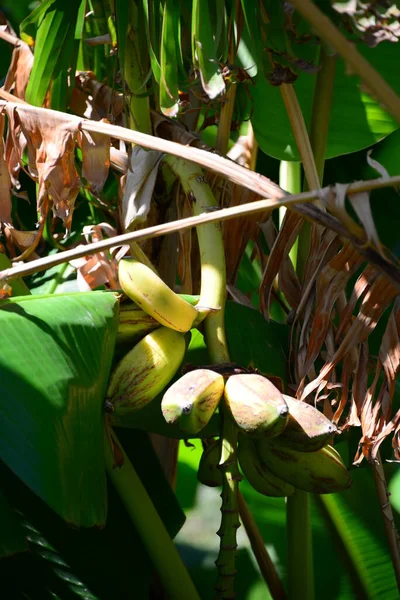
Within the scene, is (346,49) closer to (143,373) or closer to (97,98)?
(143,373)

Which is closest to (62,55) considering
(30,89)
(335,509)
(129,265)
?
(30,89)

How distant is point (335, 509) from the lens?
111cm

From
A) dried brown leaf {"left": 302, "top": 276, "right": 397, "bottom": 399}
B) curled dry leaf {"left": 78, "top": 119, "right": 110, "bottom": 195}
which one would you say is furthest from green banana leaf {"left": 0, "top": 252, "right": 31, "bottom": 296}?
dried brown leaf {"left": 302, "top": 276, "right": 397, "bottom": 399}

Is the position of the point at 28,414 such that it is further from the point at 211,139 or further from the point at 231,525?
the point at 211,139

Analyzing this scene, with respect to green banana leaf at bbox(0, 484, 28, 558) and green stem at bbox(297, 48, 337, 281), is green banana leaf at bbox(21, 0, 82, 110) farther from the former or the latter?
green banana leaf at bbox(0, 484, 28, 558)

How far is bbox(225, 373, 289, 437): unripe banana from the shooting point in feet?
1.83

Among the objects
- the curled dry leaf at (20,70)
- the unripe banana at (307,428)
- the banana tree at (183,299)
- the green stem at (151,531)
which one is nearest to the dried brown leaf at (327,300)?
the banana tree at (183,299)

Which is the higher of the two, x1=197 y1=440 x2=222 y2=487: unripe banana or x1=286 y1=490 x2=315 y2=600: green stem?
x1=197 y1=440 x2=222 y2=487: unripe banana

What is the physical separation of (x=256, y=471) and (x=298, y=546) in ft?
0.66

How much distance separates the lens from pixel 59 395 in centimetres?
57

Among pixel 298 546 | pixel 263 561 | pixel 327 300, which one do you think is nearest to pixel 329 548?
pixel 263 561

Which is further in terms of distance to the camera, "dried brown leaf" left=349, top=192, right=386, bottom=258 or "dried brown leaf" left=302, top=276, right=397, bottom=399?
"dried brown leaf" left=302, top=276, right=397, bottom=399

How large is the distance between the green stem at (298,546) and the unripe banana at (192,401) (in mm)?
306

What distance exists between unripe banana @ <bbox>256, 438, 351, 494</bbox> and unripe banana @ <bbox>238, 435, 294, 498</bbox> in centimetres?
2
